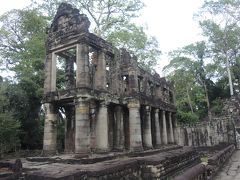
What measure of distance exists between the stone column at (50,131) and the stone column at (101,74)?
106 inches

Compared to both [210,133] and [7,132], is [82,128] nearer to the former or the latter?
[7,132]

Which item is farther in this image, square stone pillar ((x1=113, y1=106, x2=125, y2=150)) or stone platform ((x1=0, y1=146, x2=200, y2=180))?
square stone pillar ((x1=113, y1=106, x2=125, y2=150))

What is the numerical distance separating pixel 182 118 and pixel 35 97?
60.4 ft

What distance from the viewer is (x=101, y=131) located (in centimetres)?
1245

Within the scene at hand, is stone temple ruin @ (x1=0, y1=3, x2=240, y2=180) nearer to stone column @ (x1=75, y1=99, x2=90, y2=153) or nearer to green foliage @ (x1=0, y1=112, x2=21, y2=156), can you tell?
stone column @ (x1=75, y1=99, x2=90, y2=153)

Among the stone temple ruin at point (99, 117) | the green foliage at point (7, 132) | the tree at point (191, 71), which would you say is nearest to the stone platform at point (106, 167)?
the stone temple ruin at point (99, 117)

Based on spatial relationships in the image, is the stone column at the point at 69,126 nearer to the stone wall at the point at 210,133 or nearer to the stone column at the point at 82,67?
the stone column at the point at 82,67

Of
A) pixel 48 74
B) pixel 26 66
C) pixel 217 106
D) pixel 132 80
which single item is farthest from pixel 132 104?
pixel 217 106

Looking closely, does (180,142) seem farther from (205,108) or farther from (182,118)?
(205,108)

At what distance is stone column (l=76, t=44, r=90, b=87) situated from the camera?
1150 cm

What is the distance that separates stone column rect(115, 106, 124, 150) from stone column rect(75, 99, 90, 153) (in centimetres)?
362

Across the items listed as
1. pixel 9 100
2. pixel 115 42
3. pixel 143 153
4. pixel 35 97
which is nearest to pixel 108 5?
pixel 115 42

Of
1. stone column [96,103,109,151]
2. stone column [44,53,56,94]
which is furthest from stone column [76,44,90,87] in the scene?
stone column [44,53,56,94]

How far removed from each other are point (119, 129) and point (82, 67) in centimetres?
484
